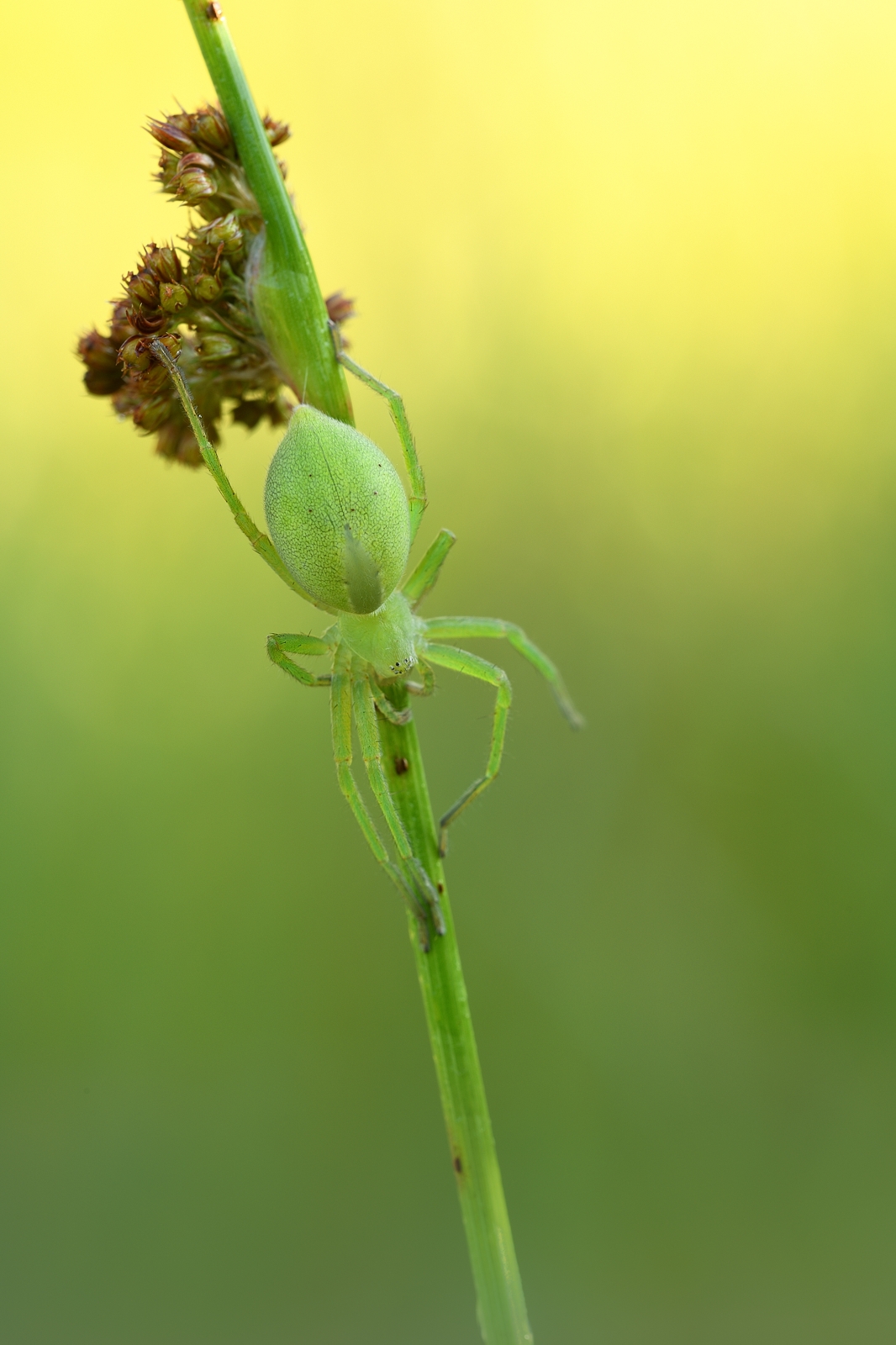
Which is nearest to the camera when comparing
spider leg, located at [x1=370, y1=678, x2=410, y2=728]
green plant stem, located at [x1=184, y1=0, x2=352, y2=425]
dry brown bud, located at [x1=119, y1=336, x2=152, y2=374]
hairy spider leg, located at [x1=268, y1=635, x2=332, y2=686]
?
green plant stem, located at [x1=184, y1=0, x2=352, y2=425]

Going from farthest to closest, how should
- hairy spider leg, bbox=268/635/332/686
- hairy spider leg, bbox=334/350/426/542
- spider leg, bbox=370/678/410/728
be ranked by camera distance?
hairy spider leg, bbox=268/635/332/686
hairy spider leg, bbox=334/350/426/542
spider leg, bbox=370/678/410/728

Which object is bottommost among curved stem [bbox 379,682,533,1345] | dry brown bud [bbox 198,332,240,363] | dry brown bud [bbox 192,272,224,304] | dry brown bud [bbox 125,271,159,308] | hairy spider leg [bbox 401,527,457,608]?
curved stem [bbox 379,682,533,1345]

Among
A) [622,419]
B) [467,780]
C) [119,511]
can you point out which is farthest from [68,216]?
[467,780]

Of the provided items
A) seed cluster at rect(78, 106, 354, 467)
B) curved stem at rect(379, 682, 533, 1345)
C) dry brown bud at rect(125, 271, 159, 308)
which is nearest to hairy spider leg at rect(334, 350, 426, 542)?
seed cluster at rect(78, 106, 354, 467)

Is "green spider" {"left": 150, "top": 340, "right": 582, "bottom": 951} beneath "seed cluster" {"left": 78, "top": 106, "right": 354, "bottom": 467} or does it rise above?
beneath

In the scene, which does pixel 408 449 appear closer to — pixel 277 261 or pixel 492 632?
pixel 492 632

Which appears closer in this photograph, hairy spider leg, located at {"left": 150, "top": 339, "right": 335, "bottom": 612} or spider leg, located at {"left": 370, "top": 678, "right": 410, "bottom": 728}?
hairy spider leg, located at {"left": 150, "top": 339, "right": 335, "bottom": 612}

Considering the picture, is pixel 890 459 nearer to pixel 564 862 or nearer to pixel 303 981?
pixel 564 862

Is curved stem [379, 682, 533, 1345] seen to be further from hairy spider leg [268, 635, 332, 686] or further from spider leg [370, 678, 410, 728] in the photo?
hairy spider leg [268, 635, 332, 686]
